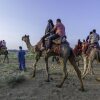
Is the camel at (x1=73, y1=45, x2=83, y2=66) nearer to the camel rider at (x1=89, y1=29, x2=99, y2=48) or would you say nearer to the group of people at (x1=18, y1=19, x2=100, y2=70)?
the group of people at (x1=18, y1=19, x2=100, y2=70)

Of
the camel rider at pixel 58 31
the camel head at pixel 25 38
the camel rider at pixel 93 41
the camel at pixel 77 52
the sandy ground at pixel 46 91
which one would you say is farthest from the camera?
the camel at pixel 77 52

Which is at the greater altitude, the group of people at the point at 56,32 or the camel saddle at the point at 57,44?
the group of people at the point at 56,32

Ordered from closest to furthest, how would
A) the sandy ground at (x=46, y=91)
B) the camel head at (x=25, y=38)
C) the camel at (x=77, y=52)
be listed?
the sandy ground at (x=46, y=91) → the camel head at (x=25, y=38) → the camel at (x=77, y=52)

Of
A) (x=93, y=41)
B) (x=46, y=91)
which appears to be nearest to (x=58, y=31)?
(x=46, y=91)

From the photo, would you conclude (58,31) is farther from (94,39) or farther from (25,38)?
(25,38)

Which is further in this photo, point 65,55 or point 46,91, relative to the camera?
point 65,55

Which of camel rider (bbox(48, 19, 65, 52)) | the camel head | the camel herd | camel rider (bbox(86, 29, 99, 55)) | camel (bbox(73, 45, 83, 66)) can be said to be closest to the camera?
the camel herd

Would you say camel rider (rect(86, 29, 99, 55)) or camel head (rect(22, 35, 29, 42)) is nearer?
camel rider (rect(86, 29, 99, 55))

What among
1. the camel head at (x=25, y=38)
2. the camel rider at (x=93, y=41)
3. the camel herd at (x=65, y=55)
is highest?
the camel head at (x=25, y=38)

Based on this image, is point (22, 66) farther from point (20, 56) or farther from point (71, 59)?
point (71, 59)

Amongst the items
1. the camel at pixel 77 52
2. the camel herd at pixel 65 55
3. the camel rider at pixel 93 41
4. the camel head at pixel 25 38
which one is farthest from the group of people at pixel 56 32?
the camel at pixel 77 52

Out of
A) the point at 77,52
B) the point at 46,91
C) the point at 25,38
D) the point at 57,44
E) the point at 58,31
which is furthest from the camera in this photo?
the point at 77,52

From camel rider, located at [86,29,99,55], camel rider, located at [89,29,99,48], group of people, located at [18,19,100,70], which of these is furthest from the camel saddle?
camel rider, located at [89,29,99,48]

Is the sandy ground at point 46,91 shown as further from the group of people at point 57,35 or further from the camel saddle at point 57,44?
the group of people at point 57,35
